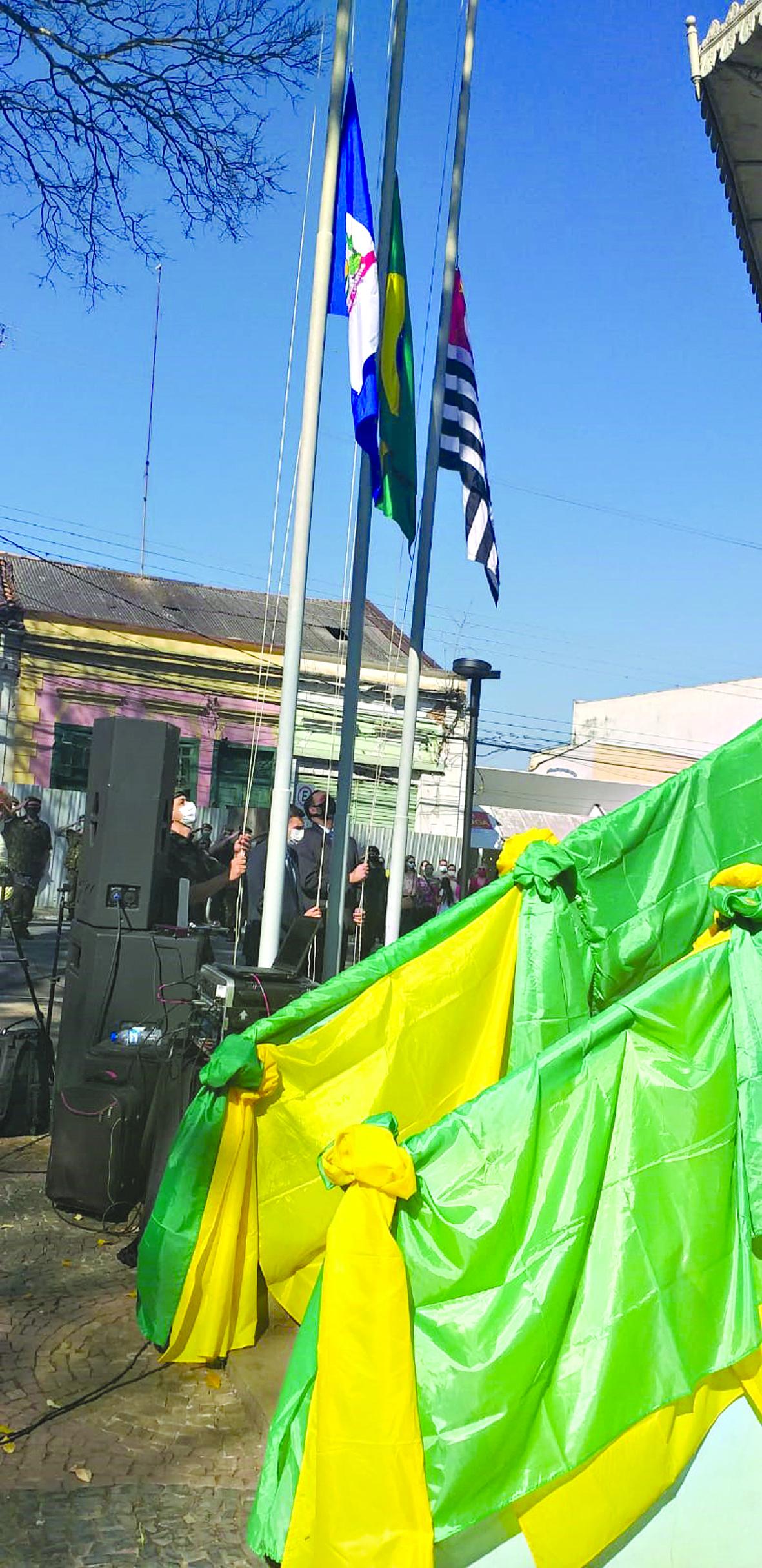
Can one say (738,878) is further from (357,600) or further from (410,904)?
(410,904)

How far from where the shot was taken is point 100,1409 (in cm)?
396

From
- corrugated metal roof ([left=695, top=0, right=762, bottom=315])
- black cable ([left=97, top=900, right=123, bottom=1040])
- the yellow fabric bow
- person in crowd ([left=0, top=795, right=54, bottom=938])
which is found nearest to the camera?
the yellow fabric bow

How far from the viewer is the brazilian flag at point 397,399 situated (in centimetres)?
786

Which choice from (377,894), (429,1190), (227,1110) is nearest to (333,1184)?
(429,1190)

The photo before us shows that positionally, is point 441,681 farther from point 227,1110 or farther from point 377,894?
point 227,1110

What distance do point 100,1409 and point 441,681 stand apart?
22493 millimetres

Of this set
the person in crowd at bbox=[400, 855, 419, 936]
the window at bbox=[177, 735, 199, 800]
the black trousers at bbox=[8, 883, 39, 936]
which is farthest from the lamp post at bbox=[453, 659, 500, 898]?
the window at bbox=[177, 735, 199, 800]

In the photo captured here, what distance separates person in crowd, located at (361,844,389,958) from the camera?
14414 millimetres

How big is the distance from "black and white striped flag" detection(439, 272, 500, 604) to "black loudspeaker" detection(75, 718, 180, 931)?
403 centimetres

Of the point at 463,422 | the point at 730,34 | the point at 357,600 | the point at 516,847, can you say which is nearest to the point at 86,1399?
the point at 516,847

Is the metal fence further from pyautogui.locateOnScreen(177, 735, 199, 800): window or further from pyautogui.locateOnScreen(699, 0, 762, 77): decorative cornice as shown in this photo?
pyautogui.locateOnScreen(699, 0, 762, 77): decorative cornice

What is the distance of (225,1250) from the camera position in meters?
4.31

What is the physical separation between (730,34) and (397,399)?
12.0 ft

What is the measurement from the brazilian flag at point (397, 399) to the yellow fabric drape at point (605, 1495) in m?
6.12
